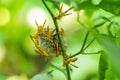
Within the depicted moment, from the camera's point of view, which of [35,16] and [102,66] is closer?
[102,66]

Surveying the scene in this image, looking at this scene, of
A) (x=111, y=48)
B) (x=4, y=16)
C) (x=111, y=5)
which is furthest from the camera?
(x=4, y=16)

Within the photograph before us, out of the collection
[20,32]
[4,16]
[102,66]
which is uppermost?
[102,66]

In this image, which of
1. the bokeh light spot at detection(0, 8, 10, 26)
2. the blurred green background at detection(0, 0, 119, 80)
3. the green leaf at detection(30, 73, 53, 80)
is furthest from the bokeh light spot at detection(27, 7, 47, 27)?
the green leaf at detection(30, 73, 53, 80)

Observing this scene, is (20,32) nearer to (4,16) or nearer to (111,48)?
(4,16)

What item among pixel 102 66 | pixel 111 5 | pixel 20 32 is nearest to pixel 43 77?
pixel 102 66

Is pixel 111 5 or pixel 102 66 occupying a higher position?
pixel 111 5

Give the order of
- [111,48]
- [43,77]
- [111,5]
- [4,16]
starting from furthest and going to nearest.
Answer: [4,16]
[43,77]
[111,5]
[111,48]

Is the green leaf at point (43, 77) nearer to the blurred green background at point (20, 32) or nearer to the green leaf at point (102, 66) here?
the green leaf at point (102, 66)

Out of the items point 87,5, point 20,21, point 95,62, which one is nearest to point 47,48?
point 87,5

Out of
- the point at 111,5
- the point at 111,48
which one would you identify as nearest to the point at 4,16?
the point at 111,5

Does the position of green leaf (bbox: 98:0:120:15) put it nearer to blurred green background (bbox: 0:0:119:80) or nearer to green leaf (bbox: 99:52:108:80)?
green leaf (bbox: 99:52:108:80)

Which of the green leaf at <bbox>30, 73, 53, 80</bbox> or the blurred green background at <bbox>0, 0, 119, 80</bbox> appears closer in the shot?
A: the green leaf at <bbox>30, 73, 53, 80</bbox>

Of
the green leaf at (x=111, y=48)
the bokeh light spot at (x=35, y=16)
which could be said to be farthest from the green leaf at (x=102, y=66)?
the bokeh light spot at (x=35, y=16)
